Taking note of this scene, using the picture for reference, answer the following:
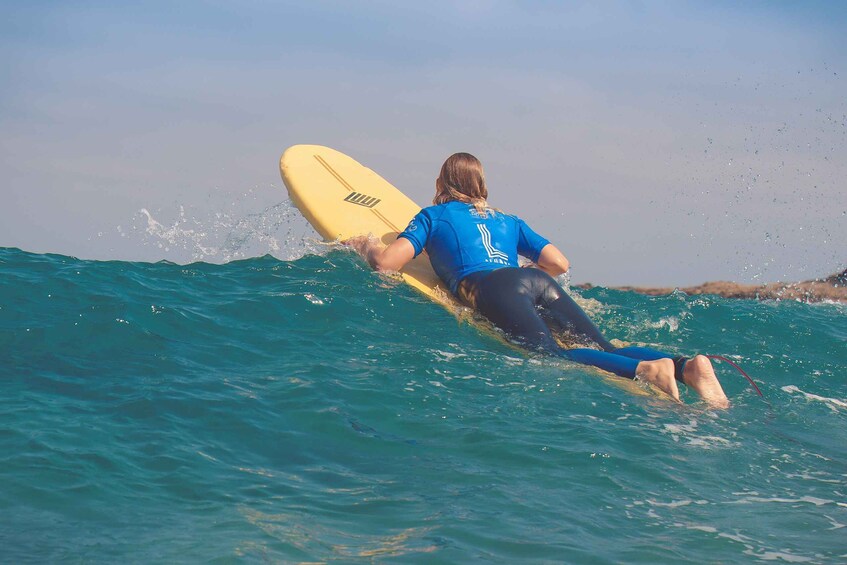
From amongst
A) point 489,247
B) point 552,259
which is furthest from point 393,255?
point 552,259

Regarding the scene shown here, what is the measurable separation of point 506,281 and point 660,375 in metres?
1.28

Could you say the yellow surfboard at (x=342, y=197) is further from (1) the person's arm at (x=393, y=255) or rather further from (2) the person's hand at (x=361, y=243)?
→ (1) the person's arm at (x=393, y=255)

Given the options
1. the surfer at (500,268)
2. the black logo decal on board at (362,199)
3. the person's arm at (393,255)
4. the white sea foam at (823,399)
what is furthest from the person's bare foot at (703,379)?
the black logo decal on board at (362,199)

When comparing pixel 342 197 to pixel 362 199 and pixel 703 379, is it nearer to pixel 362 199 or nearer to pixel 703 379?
pixel 362 199

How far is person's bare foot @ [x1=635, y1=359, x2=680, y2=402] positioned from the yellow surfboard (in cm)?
245

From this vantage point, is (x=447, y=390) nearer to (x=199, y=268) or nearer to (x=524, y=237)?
(x=524, y=237)

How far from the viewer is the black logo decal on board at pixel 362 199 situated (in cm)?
800

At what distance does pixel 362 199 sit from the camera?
8.09m

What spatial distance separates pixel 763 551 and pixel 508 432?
136cm

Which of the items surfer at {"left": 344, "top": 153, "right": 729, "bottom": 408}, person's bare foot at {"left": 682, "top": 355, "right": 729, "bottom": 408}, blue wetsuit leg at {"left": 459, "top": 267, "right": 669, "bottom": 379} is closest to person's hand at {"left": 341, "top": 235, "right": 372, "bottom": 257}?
surfer at {"left": 344, "top": 153, "right": 729, "bottom": 408}

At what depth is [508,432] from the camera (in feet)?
13.4

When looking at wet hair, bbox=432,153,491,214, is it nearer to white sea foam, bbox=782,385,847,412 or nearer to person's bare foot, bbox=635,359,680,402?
person's bare foot, bbox=635,359,680,402

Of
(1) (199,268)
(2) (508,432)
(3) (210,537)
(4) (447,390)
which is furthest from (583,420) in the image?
(1) (199,268)

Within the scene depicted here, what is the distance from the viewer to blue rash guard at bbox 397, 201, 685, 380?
5.18 meters
